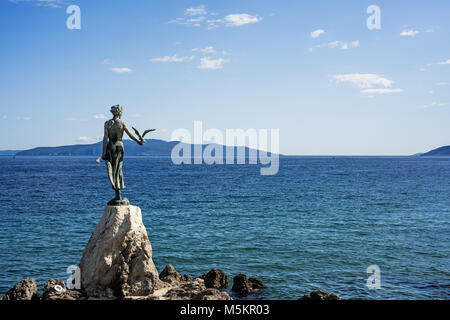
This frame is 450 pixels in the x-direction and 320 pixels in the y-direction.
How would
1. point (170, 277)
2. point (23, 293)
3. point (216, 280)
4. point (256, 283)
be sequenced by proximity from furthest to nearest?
1. point (256, 283)
2. point (216, 280)
3. point (170, 277)
4. point (23, 293)

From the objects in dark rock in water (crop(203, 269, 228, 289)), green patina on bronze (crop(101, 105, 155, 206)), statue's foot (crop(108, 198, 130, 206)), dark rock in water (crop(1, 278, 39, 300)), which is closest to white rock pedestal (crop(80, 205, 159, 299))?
statue's foot (crop(108, 198, 130, 206))

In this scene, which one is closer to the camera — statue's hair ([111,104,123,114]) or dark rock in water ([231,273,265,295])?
statue's hair ([111,104,123,114])

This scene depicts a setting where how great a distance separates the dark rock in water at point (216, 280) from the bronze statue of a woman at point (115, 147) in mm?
7967

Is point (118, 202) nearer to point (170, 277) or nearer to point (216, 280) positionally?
point (170, 277)

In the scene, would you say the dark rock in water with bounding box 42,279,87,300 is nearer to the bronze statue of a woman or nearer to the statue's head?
the bronze statue of a woman

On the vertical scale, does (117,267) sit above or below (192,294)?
above

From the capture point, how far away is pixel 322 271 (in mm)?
24312

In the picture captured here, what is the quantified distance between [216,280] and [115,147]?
9.40 metres

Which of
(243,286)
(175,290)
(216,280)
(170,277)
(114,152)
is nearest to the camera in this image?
(114,152)

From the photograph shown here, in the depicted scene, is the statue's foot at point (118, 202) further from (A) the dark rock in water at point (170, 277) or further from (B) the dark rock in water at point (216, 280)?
(B) the dark rock in water at point (216, 280)

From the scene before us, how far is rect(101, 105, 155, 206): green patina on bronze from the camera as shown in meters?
14.9

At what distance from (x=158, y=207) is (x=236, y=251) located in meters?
20.7

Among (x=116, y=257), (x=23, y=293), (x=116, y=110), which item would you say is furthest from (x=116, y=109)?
(x=23, y=293)

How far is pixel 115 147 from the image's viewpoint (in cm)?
1501
